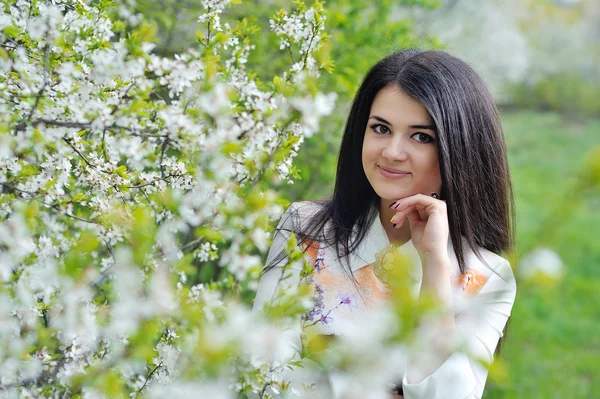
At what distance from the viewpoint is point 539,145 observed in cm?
1234

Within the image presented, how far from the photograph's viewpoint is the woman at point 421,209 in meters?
2.12

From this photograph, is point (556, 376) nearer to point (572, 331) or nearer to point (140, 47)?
point (572, 331)

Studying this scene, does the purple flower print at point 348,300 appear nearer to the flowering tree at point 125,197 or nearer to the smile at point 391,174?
the smile at point 391,174

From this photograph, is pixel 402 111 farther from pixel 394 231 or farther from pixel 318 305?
pixel 318 305

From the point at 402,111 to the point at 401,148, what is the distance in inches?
5.3

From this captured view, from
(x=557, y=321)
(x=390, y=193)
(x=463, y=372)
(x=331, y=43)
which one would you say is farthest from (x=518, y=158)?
(x=463, y=372)

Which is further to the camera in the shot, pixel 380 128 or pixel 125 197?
pixel 380 128

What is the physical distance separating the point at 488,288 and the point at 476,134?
1.83ft

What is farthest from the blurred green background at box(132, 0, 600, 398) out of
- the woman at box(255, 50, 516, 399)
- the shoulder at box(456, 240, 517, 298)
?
the woman at box(255, 50, 516, 399)

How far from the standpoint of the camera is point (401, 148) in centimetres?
222

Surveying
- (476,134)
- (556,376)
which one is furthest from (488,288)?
(556,376)

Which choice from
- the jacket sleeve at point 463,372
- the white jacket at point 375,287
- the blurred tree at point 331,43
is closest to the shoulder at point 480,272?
the white jacket at point 375,287

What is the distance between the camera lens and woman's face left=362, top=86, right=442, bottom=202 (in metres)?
2.24

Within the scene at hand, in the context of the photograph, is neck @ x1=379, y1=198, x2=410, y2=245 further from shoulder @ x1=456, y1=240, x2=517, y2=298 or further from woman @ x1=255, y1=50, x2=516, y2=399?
shoulder @ x1=456, y1=240, x2=517, y2=298
